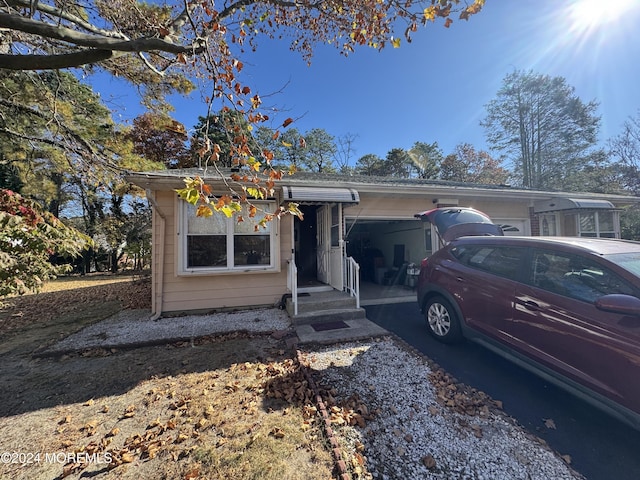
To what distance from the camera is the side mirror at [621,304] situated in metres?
1.97

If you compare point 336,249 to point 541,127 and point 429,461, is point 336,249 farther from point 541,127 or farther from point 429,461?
point 541,127

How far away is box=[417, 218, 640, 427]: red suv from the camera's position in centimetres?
209

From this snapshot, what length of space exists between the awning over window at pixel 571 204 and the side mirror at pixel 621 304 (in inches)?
281

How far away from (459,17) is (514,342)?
354cm

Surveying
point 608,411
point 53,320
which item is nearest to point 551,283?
point 608,411

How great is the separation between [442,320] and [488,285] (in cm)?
99

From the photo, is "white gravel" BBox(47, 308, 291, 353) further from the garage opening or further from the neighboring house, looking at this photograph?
the garage opening

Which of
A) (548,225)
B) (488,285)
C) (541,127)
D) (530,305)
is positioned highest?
(541,127)

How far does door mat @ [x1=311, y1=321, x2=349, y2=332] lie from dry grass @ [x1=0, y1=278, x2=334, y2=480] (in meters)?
0.84

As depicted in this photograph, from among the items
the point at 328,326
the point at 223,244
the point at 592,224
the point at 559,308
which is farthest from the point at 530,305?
the point at 592,224

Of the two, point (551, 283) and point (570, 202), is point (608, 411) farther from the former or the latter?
point (570, 202)

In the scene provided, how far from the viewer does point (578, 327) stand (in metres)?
2.38

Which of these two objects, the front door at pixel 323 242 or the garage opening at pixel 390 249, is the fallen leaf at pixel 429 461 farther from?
the garage opening at pixel 390 249

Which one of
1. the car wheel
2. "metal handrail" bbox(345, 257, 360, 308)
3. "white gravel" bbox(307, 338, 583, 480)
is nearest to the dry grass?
"white gravel" bbox(307, 338, 583, 480)
